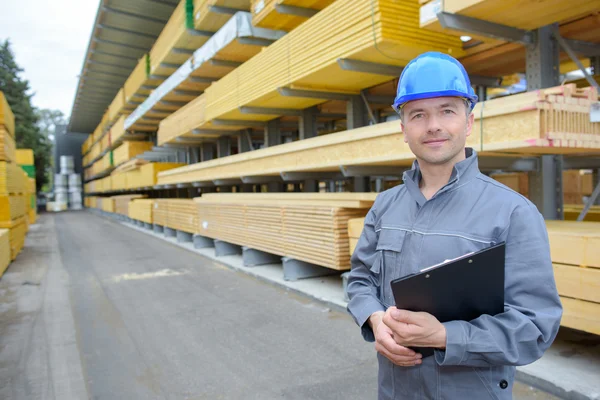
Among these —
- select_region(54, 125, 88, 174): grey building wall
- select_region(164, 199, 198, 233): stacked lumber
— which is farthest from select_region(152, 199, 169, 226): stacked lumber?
select_region(54, 125, 88, 174): grey building wall

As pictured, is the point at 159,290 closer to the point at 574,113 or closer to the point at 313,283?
the point at 313,283

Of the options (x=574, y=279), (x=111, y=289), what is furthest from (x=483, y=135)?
(x=111, y=289)

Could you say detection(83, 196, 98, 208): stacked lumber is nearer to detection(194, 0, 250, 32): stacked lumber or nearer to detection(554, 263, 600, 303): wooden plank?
detection(194, 0, 250, 32): stacked lumber

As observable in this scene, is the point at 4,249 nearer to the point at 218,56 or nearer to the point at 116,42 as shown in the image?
the point at 218,56

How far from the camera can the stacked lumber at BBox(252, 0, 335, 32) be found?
776 centimetres

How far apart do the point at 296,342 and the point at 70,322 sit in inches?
118

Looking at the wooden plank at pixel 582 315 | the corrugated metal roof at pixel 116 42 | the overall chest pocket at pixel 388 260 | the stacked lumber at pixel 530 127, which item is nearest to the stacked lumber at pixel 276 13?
the stacked lumber at pixel 530 127

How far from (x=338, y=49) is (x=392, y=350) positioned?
5.13 meters

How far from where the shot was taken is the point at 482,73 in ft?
22.8

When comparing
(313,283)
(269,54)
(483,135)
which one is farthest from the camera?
(269,54)

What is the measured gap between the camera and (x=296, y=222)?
6824 millimetres

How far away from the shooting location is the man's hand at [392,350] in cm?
139

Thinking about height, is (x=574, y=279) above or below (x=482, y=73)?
below

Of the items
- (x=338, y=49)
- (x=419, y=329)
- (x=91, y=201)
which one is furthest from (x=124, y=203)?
(x=419, y=329)
